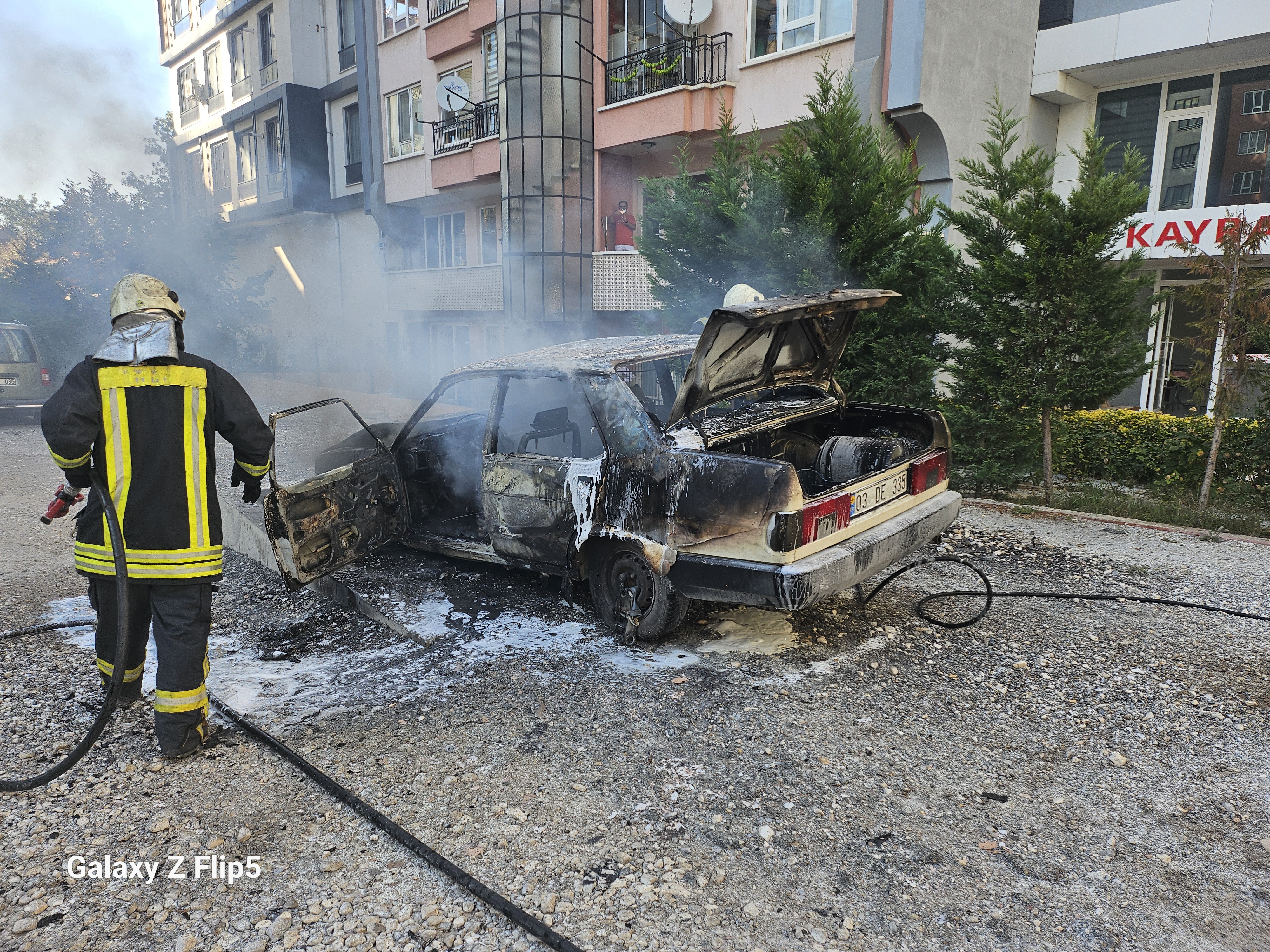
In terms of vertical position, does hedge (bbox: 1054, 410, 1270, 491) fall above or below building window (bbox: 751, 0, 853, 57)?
below

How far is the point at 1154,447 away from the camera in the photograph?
27.7ft

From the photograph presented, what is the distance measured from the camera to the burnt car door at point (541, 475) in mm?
4316

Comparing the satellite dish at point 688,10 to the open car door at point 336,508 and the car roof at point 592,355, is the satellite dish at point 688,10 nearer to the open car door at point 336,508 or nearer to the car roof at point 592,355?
the car roof at point 592,355

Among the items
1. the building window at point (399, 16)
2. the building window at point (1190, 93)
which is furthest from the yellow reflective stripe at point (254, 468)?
the building window at point (399, 16)

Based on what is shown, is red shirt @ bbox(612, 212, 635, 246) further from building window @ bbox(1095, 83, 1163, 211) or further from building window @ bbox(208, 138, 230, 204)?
building window @ bbox(208, 138, 230, 204)

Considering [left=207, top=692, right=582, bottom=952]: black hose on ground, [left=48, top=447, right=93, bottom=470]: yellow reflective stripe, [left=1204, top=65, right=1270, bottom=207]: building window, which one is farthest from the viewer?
[left=1204, top=65, right=1270, bottom=207]: building window

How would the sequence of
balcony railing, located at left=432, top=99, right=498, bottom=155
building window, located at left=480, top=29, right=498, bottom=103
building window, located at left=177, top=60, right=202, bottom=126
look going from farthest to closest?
building window, located at left=177, top=60, right=202, bottom=126 → balcony railing, located at left=432, top=99, right=498, bottom=155 → building window, located at left=480, top=29, right=498, bottom=103

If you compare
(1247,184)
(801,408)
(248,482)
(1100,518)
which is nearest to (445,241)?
(1247,184)

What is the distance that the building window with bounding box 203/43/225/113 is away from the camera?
26156mm

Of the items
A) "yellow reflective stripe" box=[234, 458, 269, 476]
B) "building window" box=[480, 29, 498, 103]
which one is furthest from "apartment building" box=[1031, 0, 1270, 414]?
"yellow reflective stripe" box=[234, 458, 269, 476]

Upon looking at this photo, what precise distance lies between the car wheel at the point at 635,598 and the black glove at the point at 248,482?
1.72 metres

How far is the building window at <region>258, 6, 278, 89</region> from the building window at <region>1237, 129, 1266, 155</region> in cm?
2269

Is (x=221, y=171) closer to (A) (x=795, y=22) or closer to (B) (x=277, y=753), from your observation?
(A) (x=795, y=22)

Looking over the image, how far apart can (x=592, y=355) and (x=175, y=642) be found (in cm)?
246
